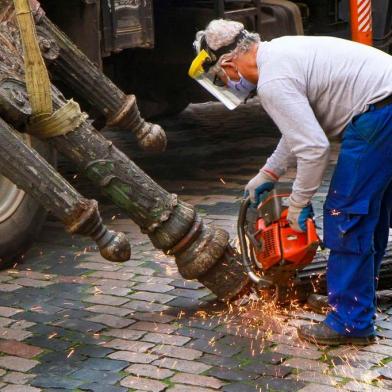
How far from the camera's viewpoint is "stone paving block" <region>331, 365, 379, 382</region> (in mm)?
4699

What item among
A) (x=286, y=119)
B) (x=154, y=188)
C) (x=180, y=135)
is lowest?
(x=180, y=135)

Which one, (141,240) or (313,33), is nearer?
(141,240)

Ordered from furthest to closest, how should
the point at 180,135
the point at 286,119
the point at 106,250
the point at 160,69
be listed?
the point at 180,135, the point at 160,69, the point at 106,250, the point at 286,119

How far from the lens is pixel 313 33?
34.4 feet

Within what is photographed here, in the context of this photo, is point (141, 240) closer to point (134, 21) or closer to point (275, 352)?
point (134, 21)

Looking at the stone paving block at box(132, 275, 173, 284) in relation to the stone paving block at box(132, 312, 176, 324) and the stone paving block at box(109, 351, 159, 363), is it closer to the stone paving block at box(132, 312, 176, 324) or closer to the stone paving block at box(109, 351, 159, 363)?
the stone paving block at box(132, 312, 176, 324)

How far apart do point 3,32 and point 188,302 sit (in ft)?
5.80

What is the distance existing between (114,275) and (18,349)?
4.33 feet

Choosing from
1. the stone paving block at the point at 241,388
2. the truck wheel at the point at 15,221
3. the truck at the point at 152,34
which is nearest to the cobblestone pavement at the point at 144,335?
the stone paving block at the point at 241,388

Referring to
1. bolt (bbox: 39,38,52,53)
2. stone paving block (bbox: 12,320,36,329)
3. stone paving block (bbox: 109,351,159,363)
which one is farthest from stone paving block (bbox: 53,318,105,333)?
bolt (bbox: 39,38,52,53)

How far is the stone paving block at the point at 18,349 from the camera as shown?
5.11m

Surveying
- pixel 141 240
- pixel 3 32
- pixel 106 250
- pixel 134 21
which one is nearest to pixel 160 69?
pixel 134 21

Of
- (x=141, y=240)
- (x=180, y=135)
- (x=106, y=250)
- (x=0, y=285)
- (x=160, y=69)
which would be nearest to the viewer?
(x=106, y=250)

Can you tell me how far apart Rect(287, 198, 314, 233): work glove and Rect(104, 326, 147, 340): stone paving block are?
0.95 meters
